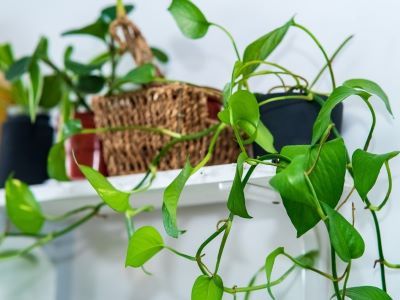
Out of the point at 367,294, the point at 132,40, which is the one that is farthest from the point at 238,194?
the point at 132,40

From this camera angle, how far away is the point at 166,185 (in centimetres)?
82

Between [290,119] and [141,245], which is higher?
[290,119]

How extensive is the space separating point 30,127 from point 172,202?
0.56m

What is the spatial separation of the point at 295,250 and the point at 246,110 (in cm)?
36

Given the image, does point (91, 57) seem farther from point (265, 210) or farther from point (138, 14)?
point (265, 210)

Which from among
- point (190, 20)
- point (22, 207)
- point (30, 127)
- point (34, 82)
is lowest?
point (22, 207)

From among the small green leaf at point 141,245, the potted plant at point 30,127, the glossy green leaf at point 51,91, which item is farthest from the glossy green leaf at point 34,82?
the small green leaf at point 141,245

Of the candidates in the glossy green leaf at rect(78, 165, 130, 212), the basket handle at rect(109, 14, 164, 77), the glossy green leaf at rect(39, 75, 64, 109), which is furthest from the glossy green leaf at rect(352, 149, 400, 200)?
the glossy green leaf at rect(39, 75, 64, 109)

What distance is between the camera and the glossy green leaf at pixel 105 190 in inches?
27.3

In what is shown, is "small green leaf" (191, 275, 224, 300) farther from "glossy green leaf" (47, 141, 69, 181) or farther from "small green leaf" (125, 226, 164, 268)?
"glossy green leaf" (47, 141, 69, 181)

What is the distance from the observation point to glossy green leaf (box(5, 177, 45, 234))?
904mm

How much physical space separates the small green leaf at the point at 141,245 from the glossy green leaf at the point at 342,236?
236 millimetres

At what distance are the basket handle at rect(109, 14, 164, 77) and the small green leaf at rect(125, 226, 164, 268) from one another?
0.36 meters

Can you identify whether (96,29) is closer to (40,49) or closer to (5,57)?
(40,49)
